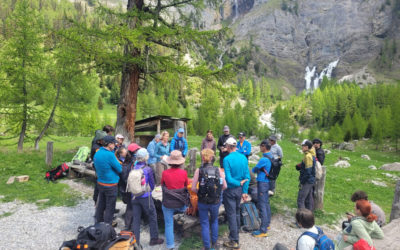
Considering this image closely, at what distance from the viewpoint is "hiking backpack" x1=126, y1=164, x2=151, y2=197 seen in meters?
Answer: 4.92

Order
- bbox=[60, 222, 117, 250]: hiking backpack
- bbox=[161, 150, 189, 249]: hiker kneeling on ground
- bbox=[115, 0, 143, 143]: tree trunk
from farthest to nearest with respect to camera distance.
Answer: bbox=[115, 0, 143, 143]: tree trunk
bbox=[161, 150, 189, 249]: hiker kneeling on ground
bbox=[60, 222, 117, 250]: hiking backpack

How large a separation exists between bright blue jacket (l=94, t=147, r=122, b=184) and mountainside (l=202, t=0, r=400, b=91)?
155 metres

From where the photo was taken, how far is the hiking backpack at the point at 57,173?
10.7 m

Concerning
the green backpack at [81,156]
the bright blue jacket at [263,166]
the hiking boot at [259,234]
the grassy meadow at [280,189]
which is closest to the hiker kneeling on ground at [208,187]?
the bright blue jacket at [263,166]

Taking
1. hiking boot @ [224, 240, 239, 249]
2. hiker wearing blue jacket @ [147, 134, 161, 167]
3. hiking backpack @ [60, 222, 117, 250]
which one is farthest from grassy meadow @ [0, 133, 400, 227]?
hiking backpack @ [60, 222, 117, 250]

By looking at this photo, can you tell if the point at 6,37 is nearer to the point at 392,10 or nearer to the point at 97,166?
the point at 97,166

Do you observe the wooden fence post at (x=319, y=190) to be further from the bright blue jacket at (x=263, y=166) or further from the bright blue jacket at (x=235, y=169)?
the bright blue jacket at (x=235, y=169)

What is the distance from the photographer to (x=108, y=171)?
17.6 ft

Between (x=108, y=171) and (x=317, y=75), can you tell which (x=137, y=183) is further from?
(x=317, y=75)

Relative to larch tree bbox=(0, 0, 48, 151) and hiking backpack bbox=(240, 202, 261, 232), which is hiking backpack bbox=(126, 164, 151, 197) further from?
larch tree bbox=(0, 0, 48, 151)

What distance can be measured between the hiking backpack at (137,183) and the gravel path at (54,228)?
149 cm

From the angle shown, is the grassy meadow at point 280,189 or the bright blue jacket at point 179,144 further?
the bright blue jacket at point 179,144

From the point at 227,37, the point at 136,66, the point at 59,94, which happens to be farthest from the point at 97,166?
the point at 59,94

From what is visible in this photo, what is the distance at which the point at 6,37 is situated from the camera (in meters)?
15.6
